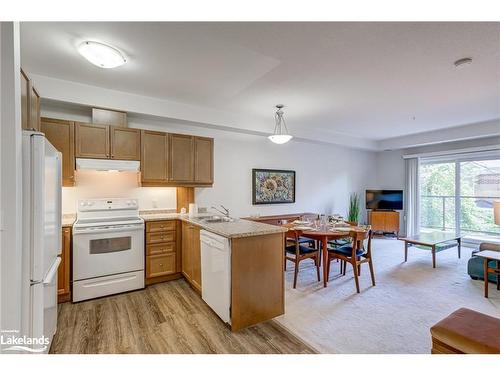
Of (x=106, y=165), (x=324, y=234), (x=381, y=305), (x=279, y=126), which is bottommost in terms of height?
(x=381, y=305)

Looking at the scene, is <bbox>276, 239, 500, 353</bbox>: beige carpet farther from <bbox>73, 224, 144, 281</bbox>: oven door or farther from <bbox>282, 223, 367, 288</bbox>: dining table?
<bbox>73, 224, 144, 281</bbox>: oven door

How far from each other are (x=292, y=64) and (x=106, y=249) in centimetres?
299

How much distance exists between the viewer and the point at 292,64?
2.54m

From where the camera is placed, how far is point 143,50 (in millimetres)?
2268

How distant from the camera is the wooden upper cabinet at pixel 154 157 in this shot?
136 inches

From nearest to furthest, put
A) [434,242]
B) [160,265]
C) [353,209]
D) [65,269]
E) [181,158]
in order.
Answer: [65,269], [160,265], [181,158], [434,242], [353,209]

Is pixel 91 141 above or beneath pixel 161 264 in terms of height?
above

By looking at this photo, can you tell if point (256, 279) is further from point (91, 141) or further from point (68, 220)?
point (91, 141)

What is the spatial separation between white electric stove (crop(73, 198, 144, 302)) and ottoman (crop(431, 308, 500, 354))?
122 inches

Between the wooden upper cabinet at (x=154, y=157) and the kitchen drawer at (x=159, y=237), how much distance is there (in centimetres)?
73

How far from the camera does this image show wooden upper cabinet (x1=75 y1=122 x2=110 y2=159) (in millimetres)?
3033

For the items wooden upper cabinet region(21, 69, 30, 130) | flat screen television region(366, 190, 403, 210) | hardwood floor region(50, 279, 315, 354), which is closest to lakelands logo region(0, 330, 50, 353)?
hardwood floor region(50, 279, 315, 354)

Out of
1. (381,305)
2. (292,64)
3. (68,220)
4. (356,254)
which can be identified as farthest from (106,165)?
(381,305)
